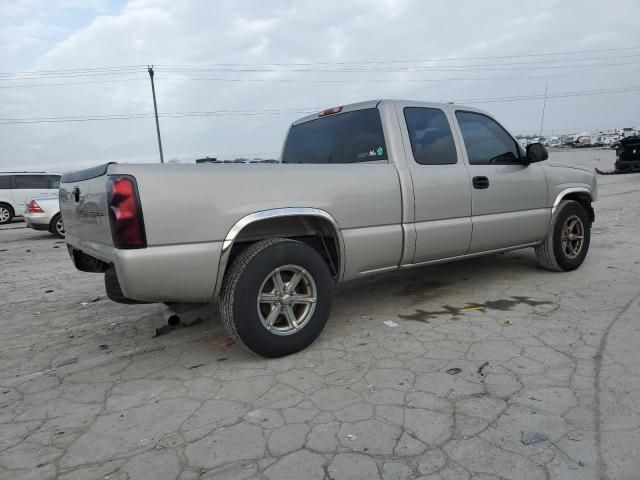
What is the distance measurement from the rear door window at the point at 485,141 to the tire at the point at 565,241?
3.11 feet

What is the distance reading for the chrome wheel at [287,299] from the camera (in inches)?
128

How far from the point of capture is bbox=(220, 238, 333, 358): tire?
3.09 metres

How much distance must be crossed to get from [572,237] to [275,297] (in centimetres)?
388

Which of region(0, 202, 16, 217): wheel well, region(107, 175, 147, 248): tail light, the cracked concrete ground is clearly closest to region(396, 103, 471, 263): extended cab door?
the cracked concrete ground

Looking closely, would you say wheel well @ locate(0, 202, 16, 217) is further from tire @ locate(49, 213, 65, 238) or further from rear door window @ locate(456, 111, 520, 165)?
rear door window @ locate(456, 111, 520, 165)

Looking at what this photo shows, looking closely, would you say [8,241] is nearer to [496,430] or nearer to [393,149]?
[393,149]

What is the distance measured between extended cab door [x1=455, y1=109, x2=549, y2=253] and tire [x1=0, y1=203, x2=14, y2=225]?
15.8 metres

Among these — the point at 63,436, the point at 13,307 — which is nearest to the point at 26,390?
the point at 63,436

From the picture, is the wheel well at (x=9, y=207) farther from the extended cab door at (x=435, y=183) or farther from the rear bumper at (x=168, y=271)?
the extended cab door at (x=435, y=183)

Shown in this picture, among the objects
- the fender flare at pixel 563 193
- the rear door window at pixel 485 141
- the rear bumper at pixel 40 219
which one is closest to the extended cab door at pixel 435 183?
the rear door window at pixel 485 141

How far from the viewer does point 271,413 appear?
2623 mm

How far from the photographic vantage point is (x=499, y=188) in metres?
4.53

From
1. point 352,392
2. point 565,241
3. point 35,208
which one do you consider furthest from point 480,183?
point 35,208

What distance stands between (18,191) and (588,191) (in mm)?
16231
